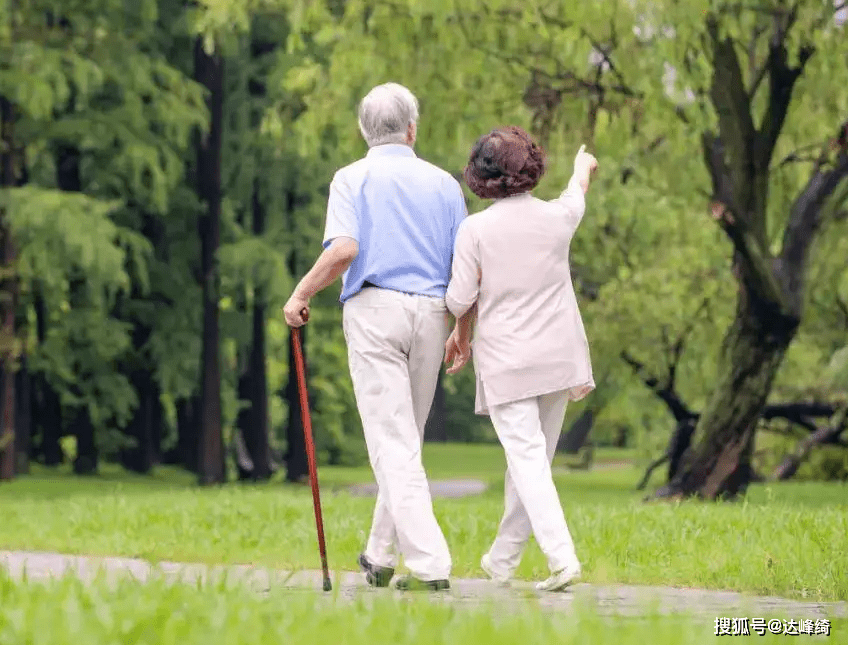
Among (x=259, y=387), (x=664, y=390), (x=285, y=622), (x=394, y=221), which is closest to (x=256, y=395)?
(x=259, y=387)

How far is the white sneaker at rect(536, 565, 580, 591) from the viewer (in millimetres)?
7047

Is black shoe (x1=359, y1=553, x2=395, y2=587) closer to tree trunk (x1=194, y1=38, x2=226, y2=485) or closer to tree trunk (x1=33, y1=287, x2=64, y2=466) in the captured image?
tree trunk (x1=194, y1=38, x2=226, y2=485)

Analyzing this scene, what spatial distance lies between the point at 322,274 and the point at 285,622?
231 centimetres

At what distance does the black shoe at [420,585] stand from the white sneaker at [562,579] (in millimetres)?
423

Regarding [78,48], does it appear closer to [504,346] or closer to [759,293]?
[759,293]

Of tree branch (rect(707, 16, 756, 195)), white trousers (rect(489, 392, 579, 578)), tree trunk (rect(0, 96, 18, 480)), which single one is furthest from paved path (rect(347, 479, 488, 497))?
white trousers (rect(489, 392, 579, 578))

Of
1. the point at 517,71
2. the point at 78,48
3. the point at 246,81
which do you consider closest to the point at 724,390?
the point at 517,71

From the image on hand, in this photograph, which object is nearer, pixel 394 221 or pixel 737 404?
pixel 394 221

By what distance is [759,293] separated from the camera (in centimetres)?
1848

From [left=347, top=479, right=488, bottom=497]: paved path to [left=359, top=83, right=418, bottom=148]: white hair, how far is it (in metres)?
21.6

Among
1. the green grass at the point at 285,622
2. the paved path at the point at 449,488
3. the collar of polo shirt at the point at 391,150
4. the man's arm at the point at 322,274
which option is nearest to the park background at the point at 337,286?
the green grass at the point at 285,622

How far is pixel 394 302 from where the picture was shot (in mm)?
7430

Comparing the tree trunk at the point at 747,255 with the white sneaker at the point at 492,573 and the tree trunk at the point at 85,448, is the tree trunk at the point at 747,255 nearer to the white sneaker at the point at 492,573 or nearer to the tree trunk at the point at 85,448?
the white sneaker at the point at 492,573

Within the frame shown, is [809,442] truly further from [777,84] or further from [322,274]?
[322,274]
